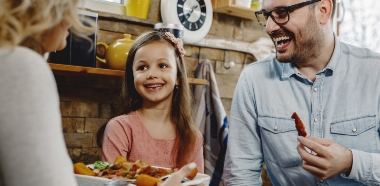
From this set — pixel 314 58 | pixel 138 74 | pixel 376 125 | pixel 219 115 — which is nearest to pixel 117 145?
pixel 138 74

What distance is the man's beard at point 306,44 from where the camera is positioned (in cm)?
164

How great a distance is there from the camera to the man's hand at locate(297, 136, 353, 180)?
4.31 feet

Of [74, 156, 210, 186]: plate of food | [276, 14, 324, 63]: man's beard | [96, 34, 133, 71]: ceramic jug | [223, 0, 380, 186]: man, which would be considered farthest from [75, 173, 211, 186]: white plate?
[96, 34, 133, 71]: ceramic jug

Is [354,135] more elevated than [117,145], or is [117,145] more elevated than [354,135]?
[354,135]

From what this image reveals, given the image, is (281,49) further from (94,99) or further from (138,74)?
(94,99)

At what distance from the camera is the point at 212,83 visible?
2.33m

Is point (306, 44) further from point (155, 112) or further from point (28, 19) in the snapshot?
point (28, 19)

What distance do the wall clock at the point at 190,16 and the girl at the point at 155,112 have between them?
25 cm

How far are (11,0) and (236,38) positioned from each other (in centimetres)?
208

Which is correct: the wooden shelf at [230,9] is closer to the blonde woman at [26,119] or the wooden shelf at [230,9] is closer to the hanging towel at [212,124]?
the hanging towel at [212,124]

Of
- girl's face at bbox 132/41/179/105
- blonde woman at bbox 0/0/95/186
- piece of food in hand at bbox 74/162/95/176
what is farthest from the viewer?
girl's face at bbox 132/41/179/105

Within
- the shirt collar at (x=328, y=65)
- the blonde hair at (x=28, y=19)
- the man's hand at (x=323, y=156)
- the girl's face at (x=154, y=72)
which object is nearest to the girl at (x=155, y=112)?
the girl's face at (x=154, y=72)

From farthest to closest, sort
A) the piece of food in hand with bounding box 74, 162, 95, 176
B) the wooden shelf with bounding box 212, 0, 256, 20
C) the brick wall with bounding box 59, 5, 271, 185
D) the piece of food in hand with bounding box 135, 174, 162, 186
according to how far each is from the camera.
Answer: the wooden shelf with bounding box 212, 0, 256, 20 → the brick wall with bounding box 59, 5, 271, 185 → the piece of food in hand with bounding box 74, 162, 95, 176 → the piece of food in hand with bounding box 135, 174, 162, 186

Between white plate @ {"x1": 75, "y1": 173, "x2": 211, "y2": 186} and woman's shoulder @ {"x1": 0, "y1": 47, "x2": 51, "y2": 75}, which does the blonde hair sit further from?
white plate @ {"x1": 75, "y1": 173, "x2": 211, "y2": 186}
